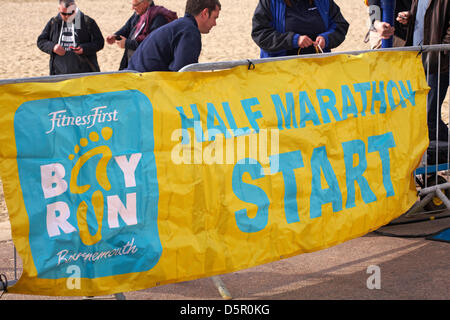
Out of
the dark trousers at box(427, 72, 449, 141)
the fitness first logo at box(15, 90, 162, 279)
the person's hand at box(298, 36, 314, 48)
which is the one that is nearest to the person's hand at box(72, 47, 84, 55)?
the person's hand at box(298, 36, 314, 48)

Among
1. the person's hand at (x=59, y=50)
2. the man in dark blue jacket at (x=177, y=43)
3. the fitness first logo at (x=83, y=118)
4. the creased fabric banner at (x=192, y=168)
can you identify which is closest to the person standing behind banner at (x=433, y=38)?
the creased fabric banner at (x=192, y=168)

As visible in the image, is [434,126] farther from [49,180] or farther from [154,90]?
[49,180]

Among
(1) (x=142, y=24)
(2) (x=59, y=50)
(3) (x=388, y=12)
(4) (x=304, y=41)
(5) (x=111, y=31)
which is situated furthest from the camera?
(5) (x=111, y=31)

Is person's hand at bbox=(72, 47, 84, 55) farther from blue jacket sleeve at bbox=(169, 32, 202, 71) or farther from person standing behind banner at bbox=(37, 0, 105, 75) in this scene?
blue jacket sleeve at bbox=(169, 32, 202, 71)

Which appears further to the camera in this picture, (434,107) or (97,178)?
(434,107)

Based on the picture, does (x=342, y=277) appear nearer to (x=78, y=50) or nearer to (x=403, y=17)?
(x=403, y=17)

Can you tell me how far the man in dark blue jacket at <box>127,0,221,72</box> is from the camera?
5.56 m

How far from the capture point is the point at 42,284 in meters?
4.09

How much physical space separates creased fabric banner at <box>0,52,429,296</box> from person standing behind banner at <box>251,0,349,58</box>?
145 cm

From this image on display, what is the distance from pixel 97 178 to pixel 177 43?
1719 mm

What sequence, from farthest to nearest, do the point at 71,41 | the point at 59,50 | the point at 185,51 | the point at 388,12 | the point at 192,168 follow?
1. the point at 71,41
2. the point at 59,50
3. the point at 388,12
4. the point at 185,51
5. the point at 192,168

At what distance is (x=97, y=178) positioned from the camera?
4.27m

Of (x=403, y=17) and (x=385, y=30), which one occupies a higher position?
(x=403, y=17)

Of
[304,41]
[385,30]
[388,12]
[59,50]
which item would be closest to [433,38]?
[385,30]
